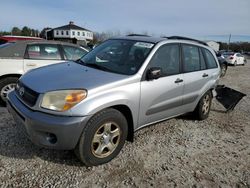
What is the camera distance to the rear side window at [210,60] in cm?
499

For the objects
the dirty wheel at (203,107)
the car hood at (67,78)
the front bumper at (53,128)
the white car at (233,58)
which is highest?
the car hood at (67,78)

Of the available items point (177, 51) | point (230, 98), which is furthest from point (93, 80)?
point (230, 98)

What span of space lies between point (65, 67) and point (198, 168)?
→ 2499mm

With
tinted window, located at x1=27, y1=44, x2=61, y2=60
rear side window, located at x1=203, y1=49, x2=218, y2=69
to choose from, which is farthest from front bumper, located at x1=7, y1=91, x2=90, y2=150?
rear side window, located at x1=203, y1=49, x2=218, y2=69

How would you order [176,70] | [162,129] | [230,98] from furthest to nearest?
[230,98]
[162,129]
[176,70]

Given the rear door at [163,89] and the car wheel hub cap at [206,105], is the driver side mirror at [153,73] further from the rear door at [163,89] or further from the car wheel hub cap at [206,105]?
the car wheel hub cap at [206,105]

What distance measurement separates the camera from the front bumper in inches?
104

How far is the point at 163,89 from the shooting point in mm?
3674

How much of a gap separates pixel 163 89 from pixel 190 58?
1.16 m

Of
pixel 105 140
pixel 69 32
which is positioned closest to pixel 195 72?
pixel 105 140

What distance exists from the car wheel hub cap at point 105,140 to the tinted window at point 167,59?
44.9 inches

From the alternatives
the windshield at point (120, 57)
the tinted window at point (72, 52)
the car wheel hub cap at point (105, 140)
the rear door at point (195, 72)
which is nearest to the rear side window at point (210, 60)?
the rear door at point (195, 72)

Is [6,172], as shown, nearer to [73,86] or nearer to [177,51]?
[73,86]

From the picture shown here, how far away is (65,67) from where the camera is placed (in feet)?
12.1
